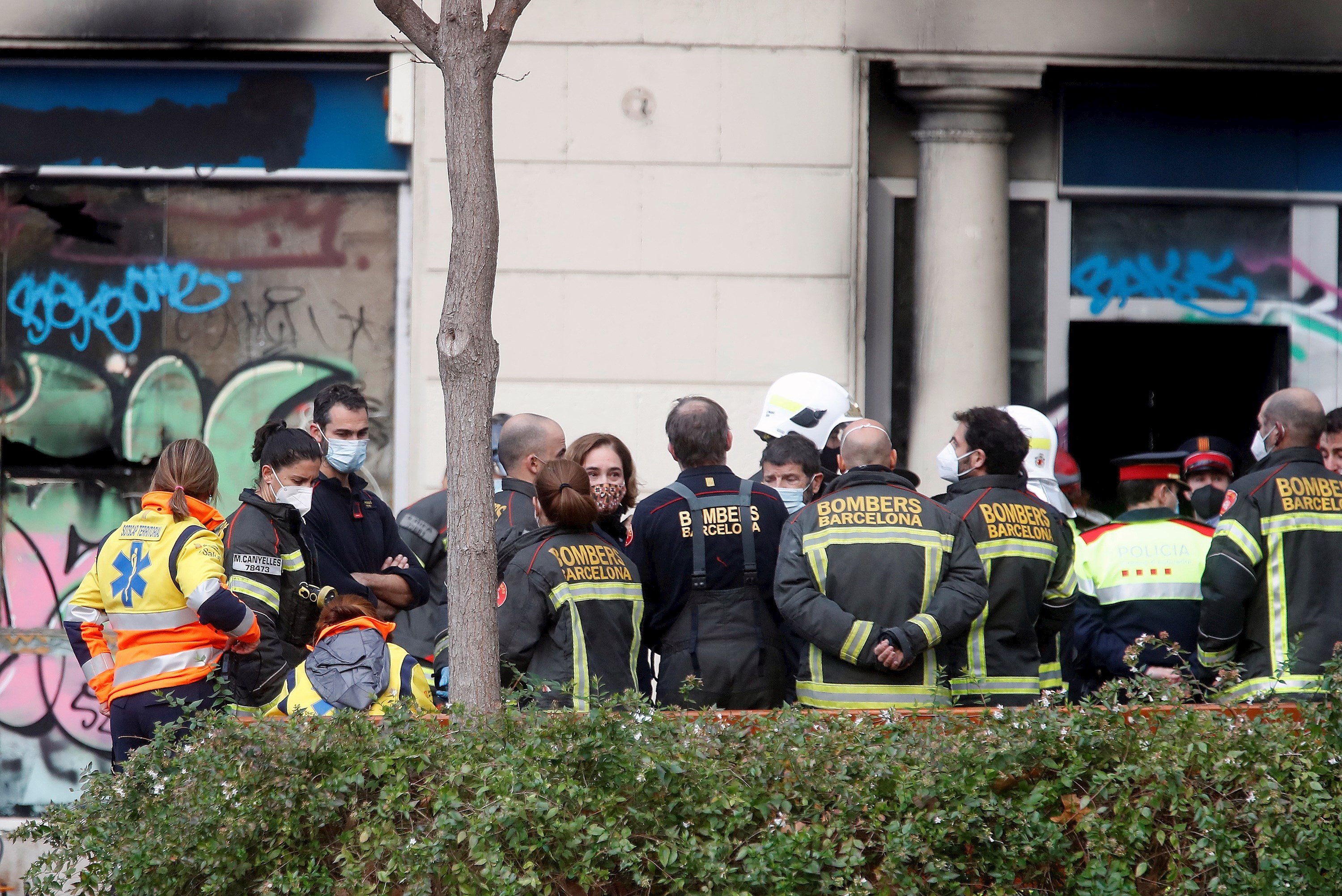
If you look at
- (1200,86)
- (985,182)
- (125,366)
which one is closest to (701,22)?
(985,182)

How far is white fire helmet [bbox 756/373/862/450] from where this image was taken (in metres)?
6.94

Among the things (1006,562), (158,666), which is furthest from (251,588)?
(1006,562)

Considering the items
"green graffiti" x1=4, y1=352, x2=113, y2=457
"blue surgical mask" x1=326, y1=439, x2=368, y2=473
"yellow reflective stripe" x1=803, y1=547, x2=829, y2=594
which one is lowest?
"yellow reflective stripe" x1=803, y1=547, x2=829, y2=594

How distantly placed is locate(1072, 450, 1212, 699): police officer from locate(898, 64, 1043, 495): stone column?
234 centimetres

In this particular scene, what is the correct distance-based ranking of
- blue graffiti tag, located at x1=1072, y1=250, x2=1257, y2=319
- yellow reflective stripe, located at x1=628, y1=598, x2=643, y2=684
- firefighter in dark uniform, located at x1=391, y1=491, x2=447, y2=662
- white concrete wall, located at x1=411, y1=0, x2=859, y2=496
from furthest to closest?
blue graffiti tag, located at x1=1072, y1=250, x2=1257, y2=319
white concrete wall, located at x1=411, y1=0, x2=859, y2=496
firefighter in dark uniform, located at x1=391, y1=491, x2=447, y2=662
yellow reflective stripe, located at x1=628, y1=598, x2=643, y2=684

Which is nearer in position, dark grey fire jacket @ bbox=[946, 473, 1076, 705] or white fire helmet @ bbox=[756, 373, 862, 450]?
dark grey fire jacket @ bbox=[946, 473, 1076, 705]

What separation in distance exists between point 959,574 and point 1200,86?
5155mm

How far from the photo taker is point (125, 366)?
840cm

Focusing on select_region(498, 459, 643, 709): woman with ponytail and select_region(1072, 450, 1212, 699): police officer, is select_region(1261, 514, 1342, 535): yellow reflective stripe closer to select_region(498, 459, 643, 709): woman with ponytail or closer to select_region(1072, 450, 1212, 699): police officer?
select_region(1072, 450, 1212, 699): police officer

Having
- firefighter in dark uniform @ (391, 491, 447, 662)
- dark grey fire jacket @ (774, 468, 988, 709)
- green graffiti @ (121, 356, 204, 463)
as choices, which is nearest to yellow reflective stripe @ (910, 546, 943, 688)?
dark grey fire jacket @ (774, 468, 988, 709)

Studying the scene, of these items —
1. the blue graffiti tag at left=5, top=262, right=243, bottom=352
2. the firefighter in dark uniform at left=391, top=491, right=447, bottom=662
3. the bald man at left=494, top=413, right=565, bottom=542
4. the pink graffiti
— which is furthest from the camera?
the blue graffiti tag at left=5, top=262, right=243, bottom=352

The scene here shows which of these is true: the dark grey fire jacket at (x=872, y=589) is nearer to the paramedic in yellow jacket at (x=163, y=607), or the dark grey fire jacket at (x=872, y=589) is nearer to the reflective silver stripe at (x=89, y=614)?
the paramedic in yellow jacket at (x=163, y=607)

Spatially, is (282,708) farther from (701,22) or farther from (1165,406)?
(1165,406)

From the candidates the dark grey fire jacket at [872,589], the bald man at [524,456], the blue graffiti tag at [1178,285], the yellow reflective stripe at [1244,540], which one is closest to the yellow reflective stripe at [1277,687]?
the yellow reflective stripe at [1244,540]
